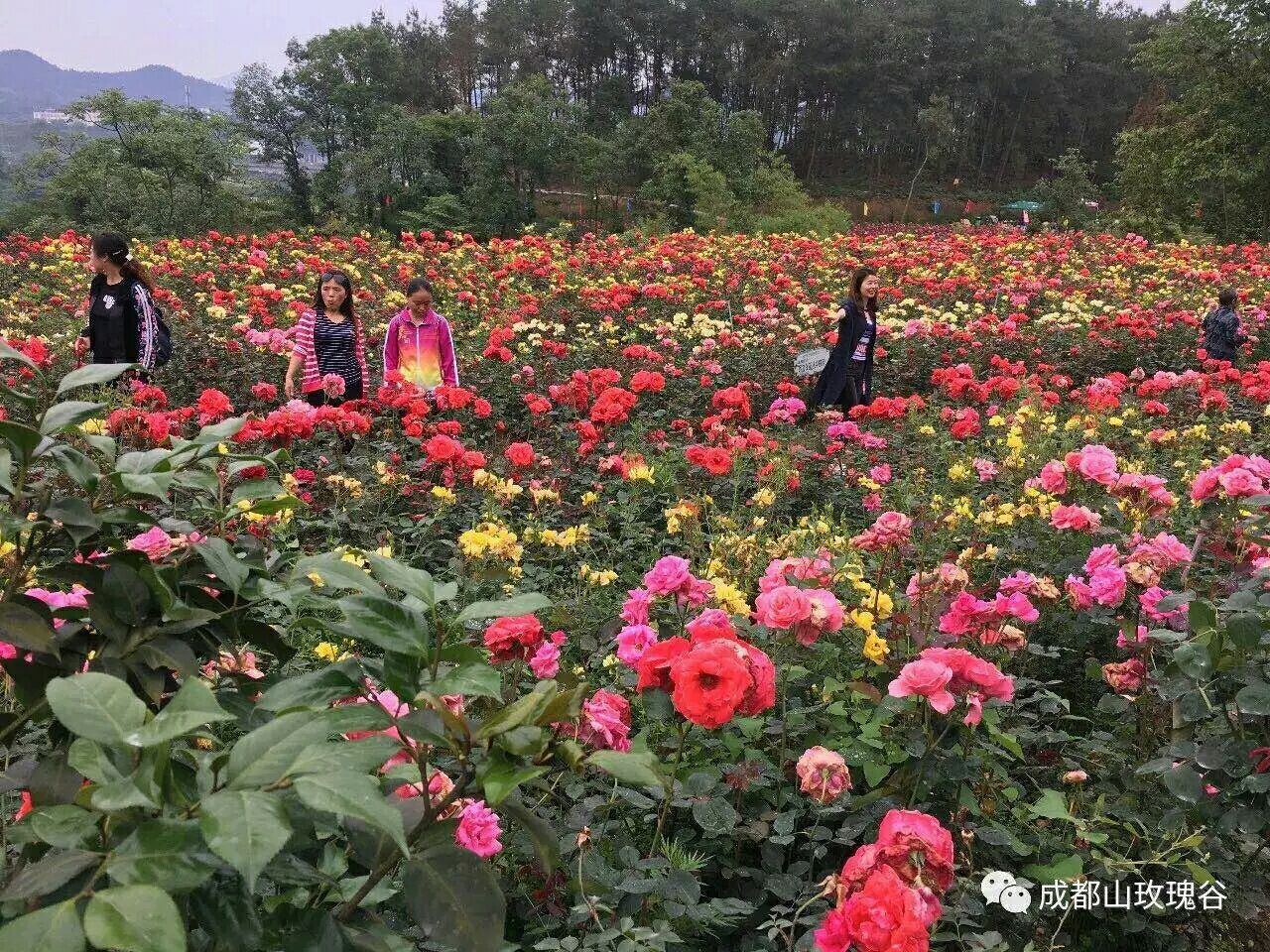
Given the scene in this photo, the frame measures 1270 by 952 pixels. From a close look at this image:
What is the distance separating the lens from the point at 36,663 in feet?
2.64

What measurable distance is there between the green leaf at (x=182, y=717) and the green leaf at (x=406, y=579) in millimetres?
181

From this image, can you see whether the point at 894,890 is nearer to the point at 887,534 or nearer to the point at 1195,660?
the point at 1195,660

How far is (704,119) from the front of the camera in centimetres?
2275

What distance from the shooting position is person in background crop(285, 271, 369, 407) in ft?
15.7

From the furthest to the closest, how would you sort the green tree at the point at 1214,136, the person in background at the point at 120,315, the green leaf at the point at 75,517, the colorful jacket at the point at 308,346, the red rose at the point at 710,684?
the green tree at the point at 1214,136 → the colorful jacket at the point at 308,346 → the person in background at the point at 120,315 → the red rose at the point at 710,684 → the green leaf at the point at 75,517

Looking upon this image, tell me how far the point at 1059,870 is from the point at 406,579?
4.88 feet

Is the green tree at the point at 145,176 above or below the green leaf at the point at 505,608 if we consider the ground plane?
above

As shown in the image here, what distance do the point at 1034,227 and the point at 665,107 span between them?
1082 centimetres

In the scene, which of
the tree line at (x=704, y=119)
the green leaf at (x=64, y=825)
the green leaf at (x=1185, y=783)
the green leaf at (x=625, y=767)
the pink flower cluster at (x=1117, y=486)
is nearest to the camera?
the green leaf at (x=64, y=825)

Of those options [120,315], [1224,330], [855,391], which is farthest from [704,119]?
[120,315]

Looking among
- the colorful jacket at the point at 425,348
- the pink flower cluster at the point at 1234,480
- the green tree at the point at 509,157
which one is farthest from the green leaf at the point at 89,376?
the green tree at the point at 509,157

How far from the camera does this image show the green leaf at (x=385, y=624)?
2.19 feet

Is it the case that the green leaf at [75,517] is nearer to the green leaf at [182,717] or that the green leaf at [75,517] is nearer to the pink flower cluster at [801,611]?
the green leaf at [182,717]

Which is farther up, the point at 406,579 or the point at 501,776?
the point at 406,579
